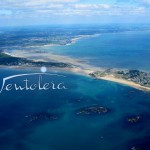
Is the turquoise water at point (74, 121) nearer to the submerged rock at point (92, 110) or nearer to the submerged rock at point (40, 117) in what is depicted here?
the submerged rock at point (40, 117)

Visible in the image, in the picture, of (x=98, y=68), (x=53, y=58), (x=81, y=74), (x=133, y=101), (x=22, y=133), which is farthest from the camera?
(x=53, y=58)

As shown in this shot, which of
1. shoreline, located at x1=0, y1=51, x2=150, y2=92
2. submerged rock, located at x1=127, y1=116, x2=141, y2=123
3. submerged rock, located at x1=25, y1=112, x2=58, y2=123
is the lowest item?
submerged rock, located at x1=127, y1=116, x2=141, y2=123

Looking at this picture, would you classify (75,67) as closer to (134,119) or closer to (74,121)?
(74,121)

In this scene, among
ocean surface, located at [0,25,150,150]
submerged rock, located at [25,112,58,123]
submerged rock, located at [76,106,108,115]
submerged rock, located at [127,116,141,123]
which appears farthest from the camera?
submerged rock, located at [76,106,108,115]

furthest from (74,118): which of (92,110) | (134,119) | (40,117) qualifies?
(134,119)

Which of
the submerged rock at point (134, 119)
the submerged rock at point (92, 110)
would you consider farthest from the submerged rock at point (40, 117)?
the submerged rock at point (134, 119)

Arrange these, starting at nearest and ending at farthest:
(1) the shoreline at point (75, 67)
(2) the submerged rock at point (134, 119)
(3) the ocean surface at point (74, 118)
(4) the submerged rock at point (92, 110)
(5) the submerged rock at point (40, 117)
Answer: (3) the ocean surface at point (74, 118), (2) the submerged rock at point (134, 119), (5) the submerged rock at point (40, 117), (4) the submerged rock at point (92, 110), (1) the shoreline at point (75, 67)

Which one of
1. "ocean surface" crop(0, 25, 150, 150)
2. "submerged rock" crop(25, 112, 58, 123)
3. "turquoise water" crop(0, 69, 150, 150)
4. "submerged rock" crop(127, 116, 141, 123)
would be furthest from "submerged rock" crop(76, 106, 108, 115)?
"submerged rock" crop(127, 116, 141, 123)

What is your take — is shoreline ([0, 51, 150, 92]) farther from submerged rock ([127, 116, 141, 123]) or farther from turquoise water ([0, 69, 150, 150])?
submerged rock ([127, 116, 141, 123])

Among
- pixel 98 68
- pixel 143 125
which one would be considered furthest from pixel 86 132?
pixel 98 68

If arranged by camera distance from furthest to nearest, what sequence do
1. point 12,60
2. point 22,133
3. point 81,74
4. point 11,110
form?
point 12,60, point 81,74, point 11,110, point 22,133

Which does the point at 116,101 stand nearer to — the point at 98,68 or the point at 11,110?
the point at 11,110
